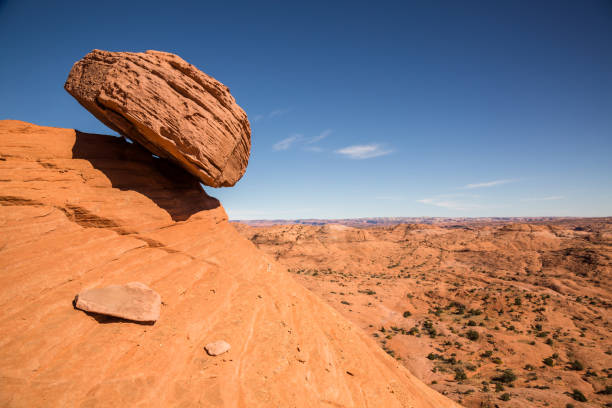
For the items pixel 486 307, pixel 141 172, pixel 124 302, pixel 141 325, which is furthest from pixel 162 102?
pixel 486 307

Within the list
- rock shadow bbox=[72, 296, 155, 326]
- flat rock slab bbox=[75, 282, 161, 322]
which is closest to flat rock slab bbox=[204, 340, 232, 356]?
flat rock slab bbox=[75, 282, 161, 322]

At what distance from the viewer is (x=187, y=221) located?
11641 millimetres

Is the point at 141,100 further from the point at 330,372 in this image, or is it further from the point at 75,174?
the point at 330,372

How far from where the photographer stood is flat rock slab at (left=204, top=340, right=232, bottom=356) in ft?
22.6

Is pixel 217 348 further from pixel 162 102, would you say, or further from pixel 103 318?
pixel 162 102

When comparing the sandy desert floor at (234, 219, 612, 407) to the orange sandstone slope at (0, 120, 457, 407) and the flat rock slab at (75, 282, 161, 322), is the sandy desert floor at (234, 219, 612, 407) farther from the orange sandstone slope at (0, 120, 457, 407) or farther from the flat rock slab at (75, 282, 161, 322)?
the flat rock slab at (75, 282, 161, 322)

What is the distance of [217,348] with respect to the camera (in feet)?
23.0

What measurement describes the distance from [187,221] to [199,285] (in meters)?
3.85

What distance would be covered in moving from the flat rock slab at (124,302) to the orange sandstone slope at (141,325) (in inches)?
10.1

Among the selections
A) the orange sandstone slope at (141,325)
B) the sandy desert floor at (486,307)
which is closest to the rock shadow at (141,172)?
the orange sandstone slope at (141,325)

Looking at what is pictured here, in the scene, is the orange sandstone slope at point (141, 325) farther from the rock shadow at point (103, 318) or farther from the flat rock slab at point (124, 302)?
the flat rock slab at point (124, 302)

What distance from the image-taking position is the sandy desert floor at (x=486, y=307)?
18391mm

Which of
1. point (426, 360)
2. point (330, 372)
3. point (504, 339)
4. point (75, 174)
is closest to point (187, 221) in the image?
point (75, 174)

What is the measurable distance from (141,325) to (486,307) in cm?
4001
